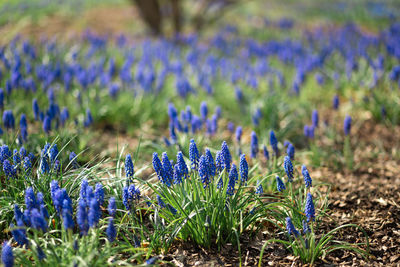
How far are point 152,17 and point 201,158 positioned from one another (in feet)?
41.0

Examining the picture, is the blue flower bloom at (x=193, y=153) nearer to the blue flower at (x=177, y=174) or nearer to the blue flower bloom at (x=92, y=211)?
the blue flower at (x=177, y=174)

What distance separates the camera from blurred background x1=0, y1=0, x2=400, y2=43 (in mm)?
12648

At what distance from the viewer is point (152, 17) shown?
46.1ft

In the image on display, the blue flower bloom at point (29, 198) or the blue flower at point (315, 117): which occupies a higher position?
the blue flower bloom at point (29, 198)

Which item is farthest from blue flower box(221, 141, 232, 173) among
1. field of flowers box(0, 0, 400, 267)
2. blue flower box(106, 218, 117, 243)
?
blue flower box(106, 218, 117, 243)

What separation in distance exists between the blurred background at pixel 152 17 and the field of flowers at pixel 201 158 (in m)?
1.27

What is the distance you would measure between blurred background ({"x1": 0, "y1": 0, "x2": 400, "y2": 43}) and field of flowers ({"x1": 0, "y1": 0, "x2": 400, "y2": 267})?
1.27 meters

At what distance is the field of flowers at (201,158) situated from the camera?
275 centimetres

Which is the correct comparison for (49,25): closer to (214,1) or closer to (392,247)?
(214,1)

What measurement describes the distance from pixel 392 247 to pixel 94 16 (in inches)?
738

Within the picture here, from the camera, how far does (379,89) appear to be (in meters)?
6.88

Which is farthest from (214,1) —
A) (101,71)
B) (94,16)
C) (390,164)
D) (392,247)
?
(392,247)

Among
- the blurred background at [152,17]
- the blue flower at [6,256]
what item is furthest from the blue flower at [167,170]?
the blurred background at [152,17]

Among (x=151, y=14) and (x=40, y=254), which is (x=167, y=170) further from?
(x=151, y=14)
